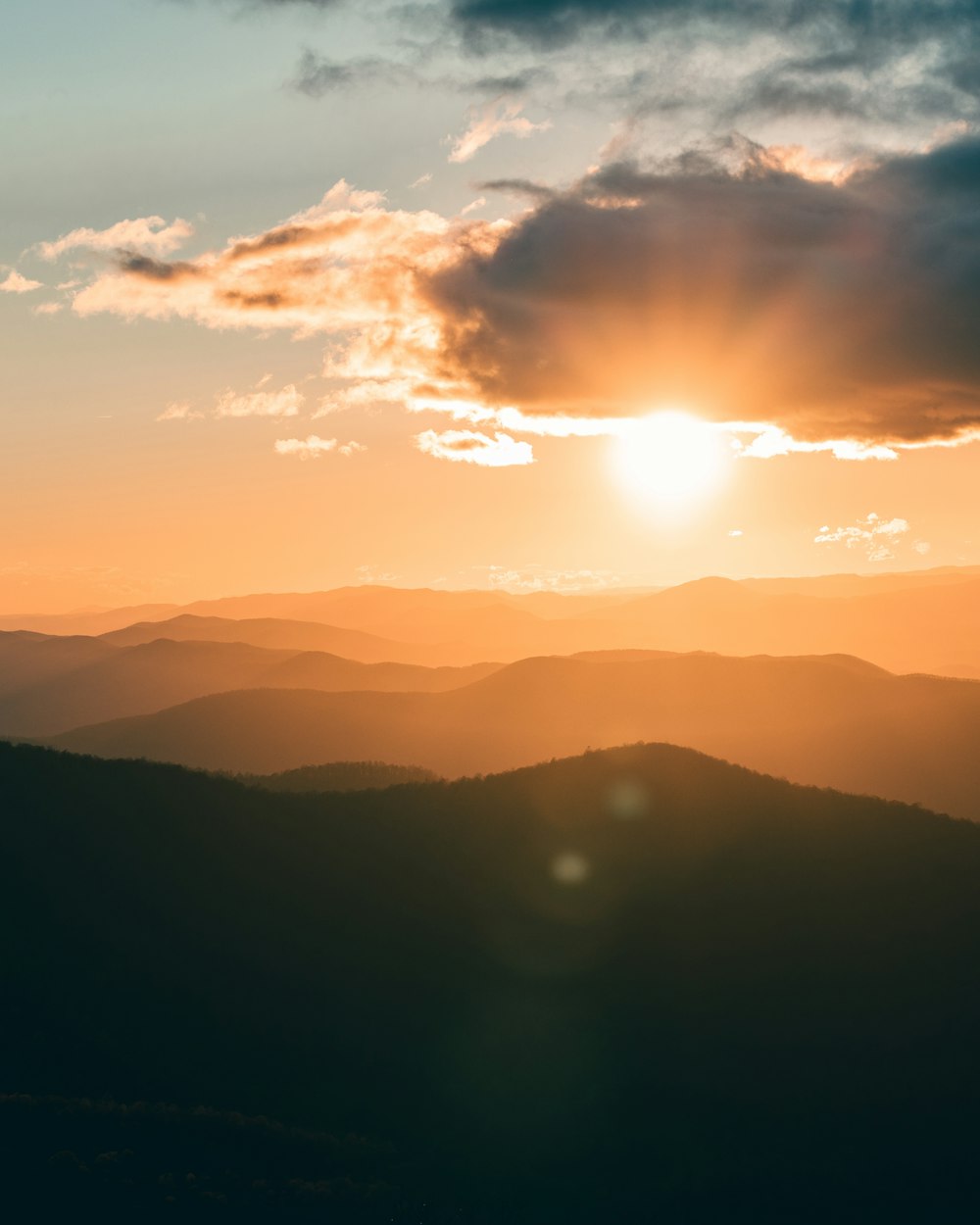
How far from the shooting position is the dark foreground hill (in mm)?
54750

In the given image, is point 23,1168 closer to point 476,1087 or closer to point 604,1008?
point 476,1087

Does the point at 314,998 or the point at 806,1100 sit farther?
the point at 314,998

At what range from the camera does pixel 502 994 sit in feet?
245

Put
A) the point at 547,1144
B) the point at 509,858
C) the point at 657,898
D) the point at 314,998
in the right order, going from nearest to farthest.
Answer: the point at 547,1144
the point at 314,998
the point at 657,898
the point at 509,858

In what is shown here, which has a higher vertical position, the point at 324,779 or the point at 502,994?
the point at 324,779

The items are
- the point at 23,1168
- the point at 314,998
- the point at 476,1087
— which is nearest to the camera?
the point at 23,1168

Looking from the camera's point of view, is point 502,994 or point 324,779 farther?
point 324,779

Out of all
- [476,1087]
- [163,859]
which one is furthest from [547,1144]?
[163,859]

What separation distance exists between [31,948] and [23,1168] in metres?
31.1

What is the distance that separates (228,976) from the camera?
72.1 m

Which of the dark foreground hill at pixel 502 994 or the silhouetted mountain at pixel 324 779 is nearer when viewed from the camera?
the dark foreground hill at pixel 502 994

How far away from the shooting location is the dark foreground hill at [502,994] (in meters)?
54.8

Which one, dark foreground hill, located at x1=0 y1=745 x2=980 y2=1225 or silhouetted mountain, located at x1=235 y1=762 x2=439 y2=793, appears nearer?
dark foreground hill, located at x1=0 y1=745 x2=980 y2=1225

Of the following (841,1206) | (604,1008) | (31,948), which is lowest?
(841,1206)
